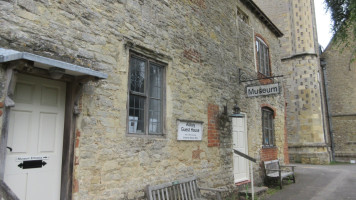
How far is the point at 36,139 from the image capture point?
3656 millimetres

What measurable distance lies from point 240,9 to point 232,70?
2572 millimetres

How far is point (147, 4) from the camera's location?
5324mm

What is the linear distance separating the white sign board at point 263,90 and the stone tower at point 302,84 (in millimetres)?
10747

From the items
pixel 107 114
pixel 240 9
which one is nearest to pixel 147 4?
pixel 107 114

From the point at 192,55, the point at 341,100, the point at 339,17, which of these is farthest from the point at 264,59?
the point at 341,100

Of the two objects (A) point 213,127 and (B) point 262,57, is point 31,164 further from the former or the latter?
(B) point 262,57

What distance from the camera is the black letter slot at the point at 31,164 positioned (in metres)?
3.48

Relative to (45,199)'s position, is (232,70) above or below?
above

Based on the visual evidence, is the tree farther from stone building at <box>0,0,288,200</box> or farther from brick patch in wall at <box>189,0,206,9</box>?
brick patch in wall at <box>189,0,206,9</box>

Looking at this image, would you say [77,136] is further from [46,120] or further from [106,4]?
[106,4]

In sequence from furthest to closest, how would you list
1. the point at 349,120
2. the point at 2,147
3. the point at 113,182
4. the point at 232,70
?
the point at 349,120
the point at 232,70
the point at 113,182
the point at 2,147

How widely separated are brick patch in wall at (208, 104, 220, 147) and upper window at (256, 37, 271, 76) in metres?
4.02

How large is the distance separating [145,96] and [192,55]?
75.4 inches

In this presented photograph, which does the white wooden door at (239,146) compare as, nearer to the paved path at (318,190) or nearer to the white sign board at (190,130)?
the paved path at (318,190)
